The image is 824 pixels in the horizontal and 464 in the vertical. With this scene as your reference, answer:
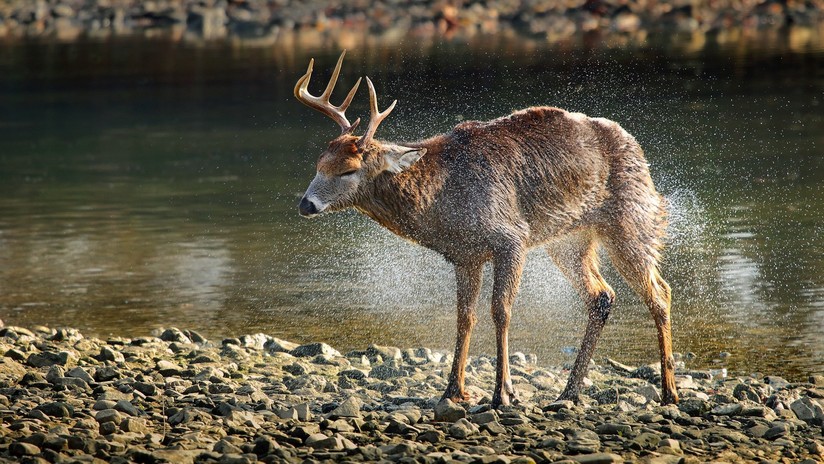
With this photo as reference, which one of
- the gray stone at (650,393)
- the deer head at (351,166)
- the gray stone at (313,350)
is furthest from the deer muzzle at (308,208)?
the gray stone at (650,393)

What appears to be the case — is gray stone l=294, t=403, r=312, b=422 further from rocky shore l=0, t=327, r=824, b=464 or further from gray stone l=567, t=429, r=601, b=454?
gray stone l=567, t=429, r=601, b=454

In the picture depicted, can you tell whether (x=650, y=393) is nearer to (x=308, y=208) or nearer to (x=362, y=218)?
(x=308, y=208)

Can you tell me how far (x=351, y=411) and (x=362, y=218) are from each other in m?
9.98

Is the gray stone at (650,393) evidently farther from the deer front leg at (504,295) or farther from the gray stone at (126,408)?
the gray stone at (126,408)

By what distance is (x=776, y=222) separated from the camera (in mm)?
17328

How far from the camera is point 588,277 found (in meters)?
11.1

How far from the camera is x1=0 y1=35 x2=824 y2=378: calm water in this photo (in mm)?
13438

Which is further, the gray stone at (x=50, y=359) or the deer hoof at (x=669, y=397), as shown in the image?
the gray stone at (x=50, y=359)

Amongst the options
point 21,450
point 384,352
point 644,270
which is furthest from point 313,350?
point 21,450

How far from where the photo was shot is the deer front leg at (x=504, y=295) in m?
10.2

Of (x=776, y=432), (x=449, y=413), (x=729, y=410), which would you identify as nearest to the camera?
(x=776, y=432)

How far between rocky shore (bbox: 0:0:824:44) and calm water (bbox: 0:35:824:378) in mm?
12073

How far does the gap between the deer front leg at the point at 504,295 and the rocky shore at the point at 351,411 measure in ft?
0.88

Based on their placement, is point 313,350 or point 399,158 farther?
point 313,350
